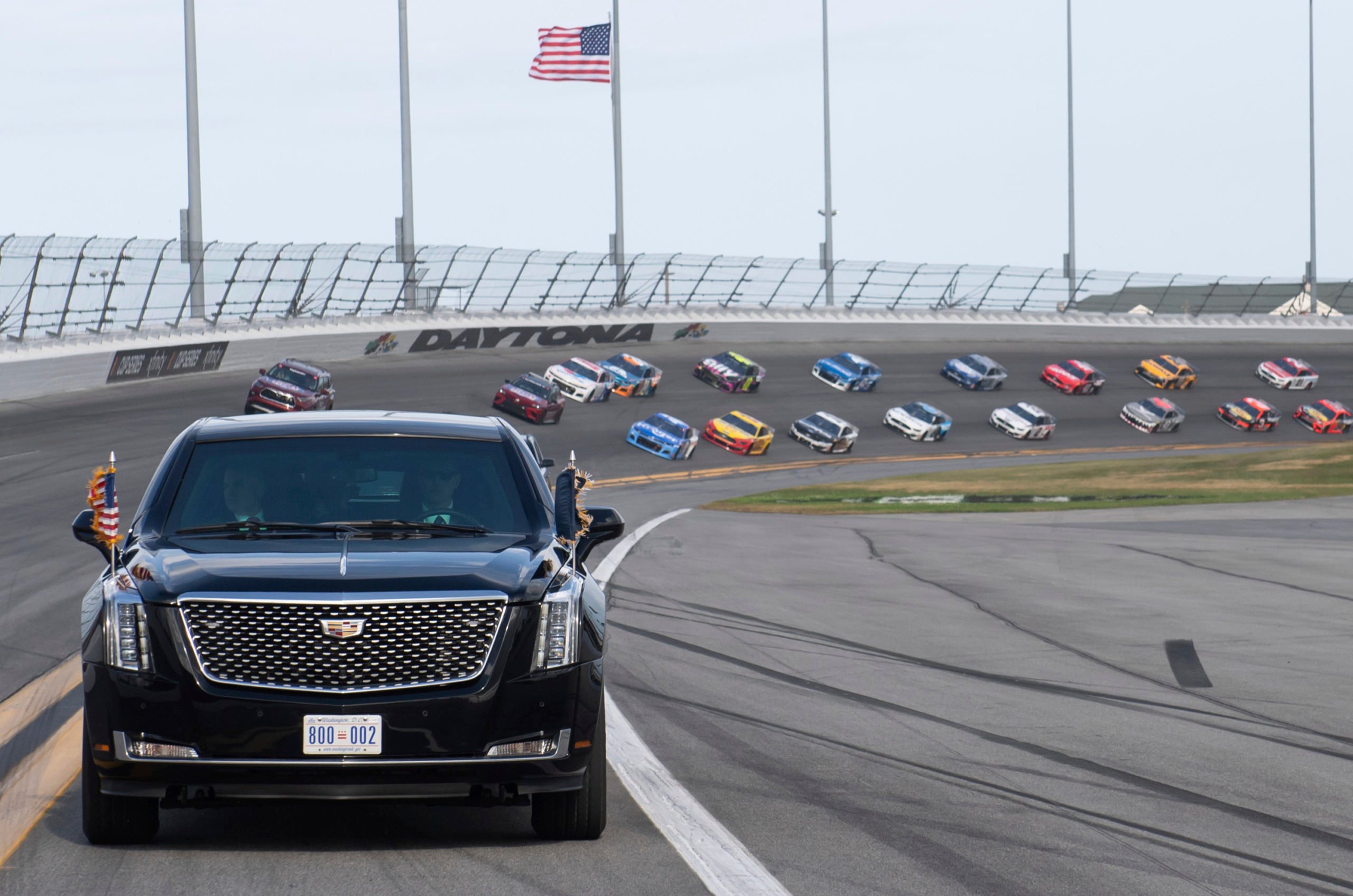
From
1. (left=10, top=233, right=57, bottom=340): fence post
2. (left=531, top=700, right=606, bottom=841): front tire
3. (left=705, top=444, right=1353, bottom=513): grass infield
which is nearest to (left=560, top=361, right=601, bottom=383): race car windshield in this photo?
(left=705, top=444, right=1353, bottom=513): grass infield

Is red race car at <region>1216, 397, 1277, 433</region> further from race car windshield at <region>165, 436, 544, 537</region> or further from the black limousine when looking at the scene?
the black limousine

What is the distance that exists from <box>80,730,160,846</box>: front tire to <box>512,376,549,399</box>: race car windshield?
1511 inches

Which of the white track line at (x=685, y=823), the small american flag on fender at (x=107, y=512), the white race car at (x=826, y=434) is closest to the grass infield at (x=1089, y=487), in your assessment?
the white race car at (x=826, y=434)

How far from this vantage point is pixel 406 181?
5234 centimetres

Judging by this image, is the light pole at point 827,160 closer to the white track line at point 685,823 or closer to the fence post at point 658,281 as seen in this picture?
the fence post at point 658,281

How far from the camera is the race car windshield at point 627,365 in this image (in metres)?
49.0

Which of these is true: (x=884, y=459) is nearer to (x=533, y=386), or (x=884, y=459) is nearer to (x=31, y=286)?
(x=533, y=386)

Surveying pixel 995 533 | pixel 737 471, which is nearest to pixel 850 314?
pixel 737 471

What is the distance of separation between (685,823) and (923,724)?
102 inches

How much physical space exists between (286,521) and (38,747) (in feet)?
7.89

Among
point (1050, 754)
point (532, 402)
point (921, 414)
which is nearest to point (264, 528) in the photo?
point (1050, 754)

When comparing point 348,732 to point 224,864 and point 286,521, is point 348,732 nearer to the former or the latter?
point 224,864

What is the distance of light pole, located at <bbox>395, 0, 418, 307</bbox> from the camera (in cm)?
5059

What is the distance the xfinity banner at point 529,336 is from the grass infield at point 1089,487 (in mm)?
17341
